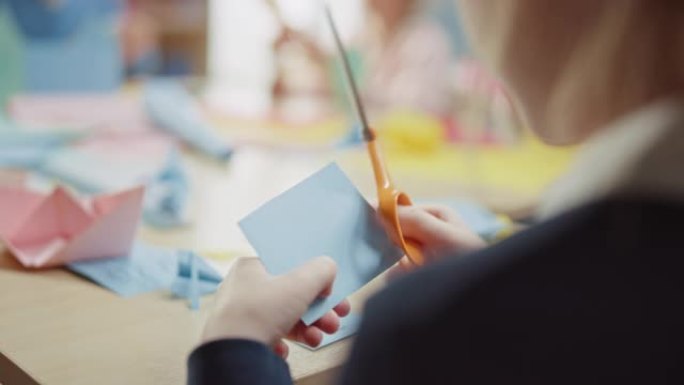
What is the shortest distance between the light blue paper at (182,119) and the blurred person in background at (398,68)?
0.20 metres

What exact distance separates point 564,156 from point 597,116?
0.98 meters

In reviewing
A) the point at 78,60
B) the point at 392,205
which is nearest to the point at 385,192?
the point at 392,205

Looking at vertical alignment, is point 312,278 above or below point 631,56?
below

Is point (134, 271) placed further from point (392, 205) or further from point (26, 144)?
point (26, 144)

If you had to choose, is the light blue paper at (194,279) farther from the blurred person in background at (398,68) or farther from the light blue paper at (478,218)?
the blurred person in background at (398,68)

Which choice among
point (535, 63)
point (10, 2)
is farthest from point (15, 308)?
point (10, 2)

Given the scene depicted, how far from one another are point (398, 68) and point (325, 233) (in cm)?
93

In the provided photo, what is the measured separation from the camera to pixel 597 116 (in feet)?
1.67

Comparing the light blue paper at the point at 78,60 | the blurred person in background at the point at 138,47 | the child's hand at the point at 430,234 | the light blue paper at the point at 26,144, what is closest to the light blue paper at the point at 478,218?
the child's hand at the point at 430,234

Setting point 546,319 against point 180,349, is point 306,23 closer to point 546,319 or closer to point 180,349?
point 180,349

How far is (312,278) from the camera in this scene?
2.08 ft

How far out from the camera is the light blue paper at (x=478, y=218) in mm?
989

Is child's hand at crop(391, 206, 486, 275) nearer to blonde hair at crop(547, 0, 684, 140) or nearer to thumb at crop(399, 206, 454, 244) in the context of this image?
thumb at crop(399, 206, 454, 244)

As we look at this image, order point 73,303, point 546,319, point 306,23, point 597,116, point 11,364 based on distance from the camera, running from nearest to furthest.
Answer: point 546,319, point 597,116, point 11,364, point 73,303, point 306,23
